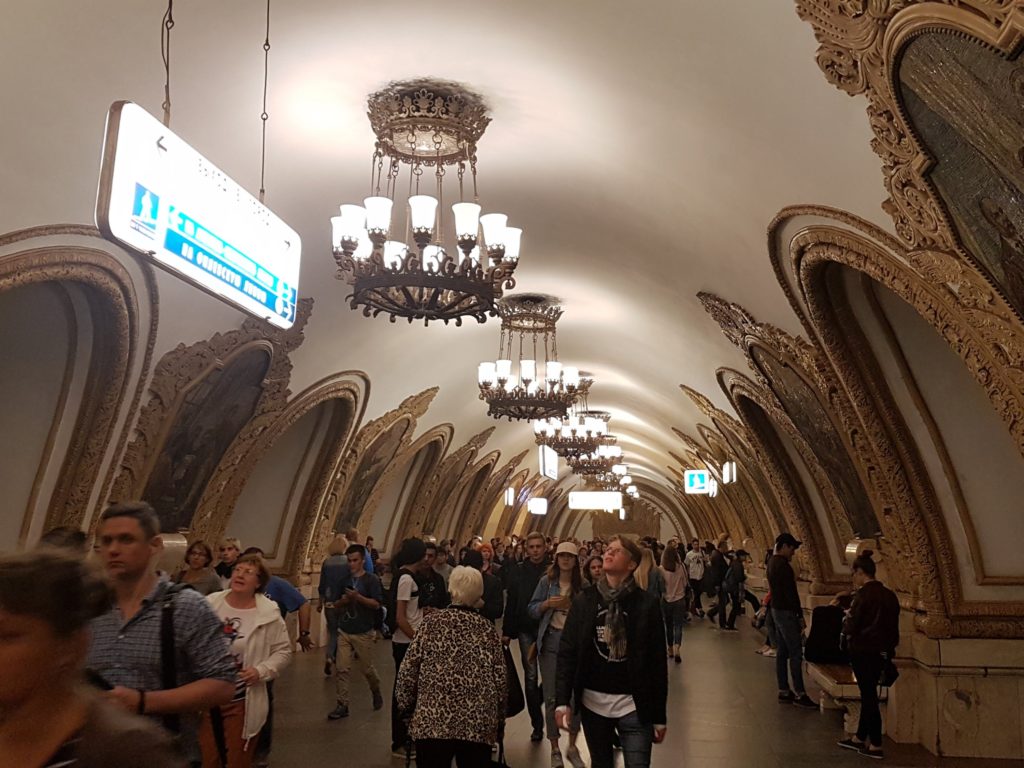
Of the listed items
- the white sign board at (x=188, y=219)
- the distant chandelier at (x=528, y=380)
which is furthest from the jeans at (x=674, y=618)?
the white sign board at (x=188, y=219)

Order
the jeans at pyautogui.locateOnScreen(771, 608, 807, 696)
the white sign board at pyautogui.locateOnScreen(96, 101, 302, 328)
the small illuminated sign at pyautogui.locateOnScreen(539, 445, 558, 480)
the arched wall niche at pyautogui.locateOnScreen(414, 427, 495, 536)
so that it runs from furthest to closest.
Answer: the small illuminated sign at pyautogui.locateOnScreen(539, 445, 558, 480)
the arched wall niche at pyautogui.locateOnScreen(414, 427, 495, 536)
the jeans at pyautogui.locateOnScreen(771, 608, 807, 696)
the white sign board at pyautogui.locateOnScreen(96, 101, 302, 328)

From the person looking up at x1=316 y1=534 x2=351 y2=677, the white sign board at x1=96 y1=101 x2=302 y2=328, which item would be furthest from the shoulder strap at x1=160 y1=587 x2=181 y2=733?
the person looking up at x1=316 y1=534 x2=351 y2=677

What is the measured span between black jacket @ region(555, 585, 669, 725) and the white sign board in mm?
2016

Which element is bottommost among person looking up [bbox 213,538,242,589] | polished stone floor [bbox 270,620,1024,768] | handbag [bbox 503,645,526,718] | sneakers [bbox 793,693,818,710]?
polished stone floor [bbox 270,620,1024,768]

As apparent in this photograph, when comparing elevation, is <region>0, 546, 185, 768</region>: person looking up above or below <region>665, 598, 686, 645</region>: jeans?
above

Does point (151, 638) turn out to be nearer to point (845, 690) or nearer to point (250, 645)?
point (250, 645)

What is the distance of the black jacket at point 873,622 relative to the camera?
6.94 meters

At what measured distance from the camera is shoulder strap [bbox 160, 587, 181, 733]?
2.61 meters

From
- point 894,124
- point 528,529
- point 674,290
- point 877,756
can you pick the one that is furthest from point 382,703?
point 528,529

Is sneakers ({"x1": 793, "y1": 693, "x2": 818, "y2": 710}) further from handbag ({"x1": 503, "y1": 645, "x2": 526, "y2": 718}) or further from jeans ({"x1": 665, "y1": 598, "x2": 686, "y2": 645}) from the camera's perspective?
handbag ({"x1": 503, "y1": 645, "x2": 526, "y2": 718})

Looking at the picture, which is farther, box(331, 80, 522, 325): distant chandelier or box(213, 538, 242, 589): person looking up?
box(213, 538, 242, 589): person looking up

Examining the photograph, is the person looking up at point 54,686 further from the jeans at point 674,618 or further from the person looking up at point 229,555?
the jeans at point 674,618

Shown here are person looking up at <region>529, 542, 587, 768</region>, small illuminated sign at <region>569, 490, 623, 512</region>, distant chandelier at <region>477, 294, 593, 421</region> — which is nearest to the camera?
person looking up at <region>529, 542, 587, 768</region>

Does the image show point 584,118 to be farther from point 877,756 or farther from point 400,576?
point 877,756
